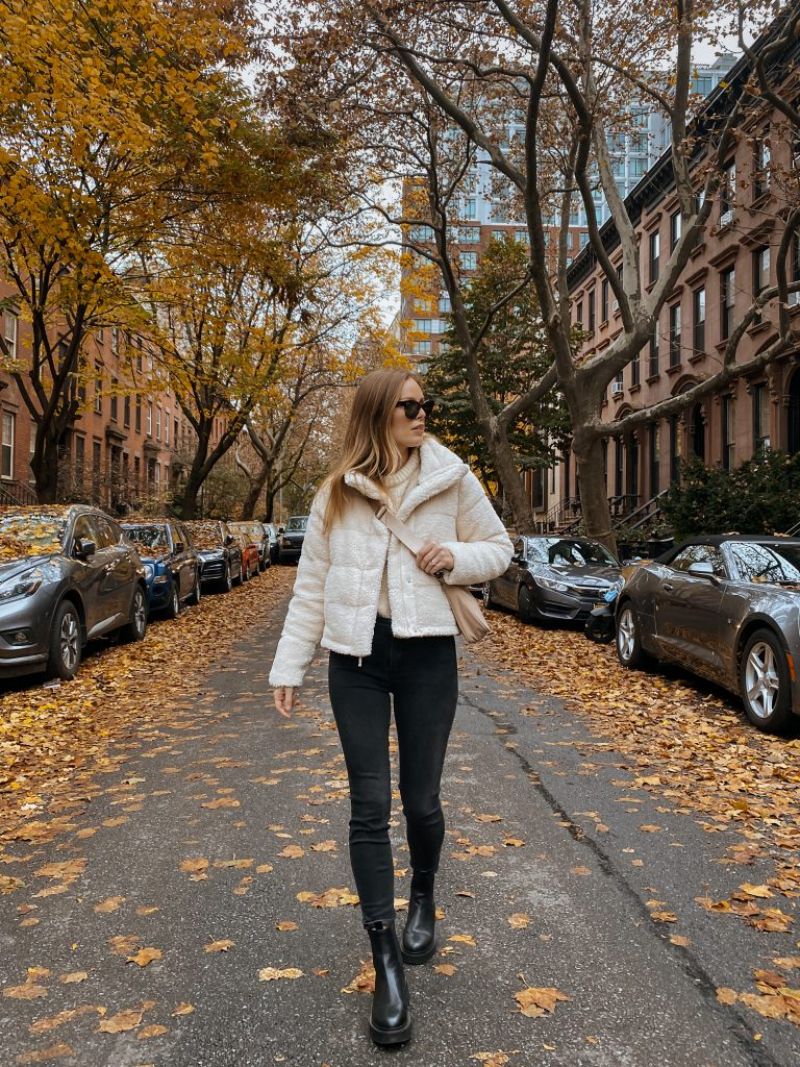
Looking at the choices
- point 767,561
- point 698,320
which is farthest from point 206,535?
point 698,320

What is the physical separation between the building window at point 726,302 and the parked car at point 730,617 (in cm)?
1766

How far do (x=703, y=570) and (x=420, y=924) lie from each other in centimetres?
532

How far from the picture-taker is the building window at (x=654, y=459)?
30.8m

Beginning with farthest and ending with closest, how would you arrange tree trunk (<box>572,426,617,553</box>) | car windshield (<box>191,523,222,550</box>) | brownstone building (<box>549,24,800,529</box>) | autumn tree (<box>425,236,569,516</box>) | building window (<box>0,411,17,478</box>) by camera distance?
autumn tree (<box>425,236,569,516</box>) → building window (<box>0,411,17,478</box>) → brownstone building (<box>549,24,800,529</box>) → car windshield (<box>191,523,222,550</box>) → tree trunk (<box>572,426,617,553</box>)

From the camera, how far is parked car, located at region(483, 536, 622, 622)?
516 inches

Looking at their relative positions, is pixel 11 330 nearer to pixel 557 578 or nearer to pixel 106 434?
pixel 106 434

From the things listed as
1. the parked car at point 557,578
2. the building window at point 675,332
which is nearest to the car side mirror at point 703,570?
the parked car at point 557,578

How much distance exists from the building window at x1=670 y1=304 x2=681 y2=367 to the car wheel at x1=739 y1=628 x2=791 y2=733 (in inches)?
924

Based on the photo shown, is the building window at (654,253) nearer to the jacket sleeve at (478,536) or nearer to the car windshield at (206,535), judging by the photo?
the car windshield at (206,535)

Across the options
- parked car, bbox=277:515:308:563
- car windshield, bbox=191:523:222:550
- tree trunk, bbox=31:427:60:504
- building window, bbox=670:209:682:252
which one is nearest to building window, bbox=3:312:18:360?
parked car, bbox=277:515:308:563

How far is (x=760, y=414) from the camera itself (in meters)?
23.1

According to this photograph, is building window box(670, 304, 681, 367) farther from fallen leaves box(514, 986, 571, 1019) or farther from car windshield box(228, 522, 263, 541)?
fallen leaves box(514, 986, 571, 1019)

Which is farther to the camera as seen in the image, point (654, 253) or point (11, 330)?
point (654, 253)

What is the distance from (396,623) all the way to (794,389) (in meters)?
21.3
